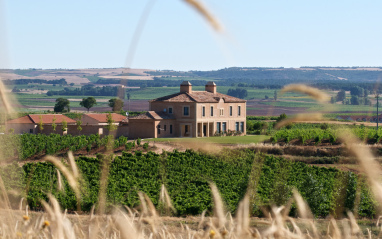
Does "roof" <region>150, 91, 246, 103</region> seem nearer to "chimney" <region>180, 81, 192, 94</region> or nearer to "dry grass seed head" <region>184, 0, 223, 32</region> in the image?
"chimney" <region>180, 81, 192, 94</region>

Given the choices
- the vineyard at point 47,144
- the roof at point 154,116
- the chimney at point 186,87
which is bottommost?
the vineyard at point 47,144

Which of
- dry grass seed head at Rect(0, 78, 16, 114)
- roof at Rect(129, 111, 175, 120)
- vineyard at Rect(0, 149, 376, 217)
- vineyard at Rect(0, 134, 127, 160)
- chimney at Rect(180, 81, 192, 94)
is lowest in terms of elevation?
vineyard at Rect(0, 134, 127, 160)

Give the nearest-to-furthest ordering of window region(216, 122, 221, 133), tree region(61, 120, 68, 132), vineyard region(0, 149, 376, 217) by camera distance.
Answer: vineyard region(0, 149, 376, 217) < tree region(61, 120, 68, 132) < window region(216, 122, 221, 133)

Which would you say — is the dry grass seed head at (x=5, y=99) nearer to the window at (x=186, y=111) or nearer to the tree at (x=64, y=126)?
the window at (x=186, y=111)

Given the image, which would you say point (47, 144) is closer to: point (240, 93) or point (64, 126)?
point (64, 126)

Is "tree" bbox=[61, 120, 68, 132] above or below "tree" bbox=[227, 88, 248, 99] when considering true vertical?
above

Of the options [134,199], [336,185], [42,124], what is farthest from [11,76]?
[42,124]

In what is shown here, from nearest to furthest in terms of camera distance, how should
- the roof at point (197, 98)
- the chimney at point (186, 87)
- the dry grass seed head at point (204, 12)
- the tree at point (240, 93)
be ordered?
the dry grass seed head at point (204, 12), the roof at point (197, 98), the chimney at point (186, 87), the tree at point (240, 93)

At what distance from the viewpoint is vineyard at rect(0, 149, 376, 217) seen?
19.7m

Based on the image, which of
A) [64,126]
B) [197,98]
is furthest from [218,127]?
[64,126]

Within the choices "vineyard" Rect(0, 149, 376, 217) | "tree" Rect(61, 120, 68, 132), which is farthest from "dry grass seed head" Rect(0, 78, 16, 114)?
"tree" Rect(61, 120, 68, 132)

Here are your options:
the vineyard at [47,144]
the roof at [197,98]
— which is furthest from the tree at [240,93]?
the vineyard at [47,144]

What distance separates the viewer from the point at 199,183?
25219mm

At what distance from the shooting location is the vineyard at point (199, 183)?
19703mm
